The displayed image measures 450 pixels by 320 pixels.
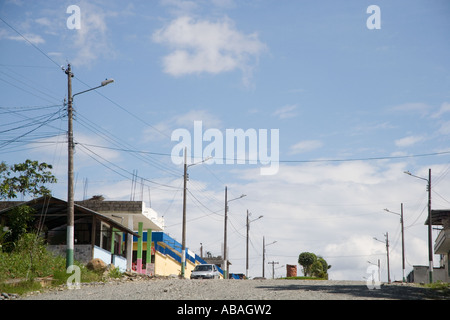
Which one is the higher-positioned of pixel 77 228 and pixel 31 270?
pixel 77 228

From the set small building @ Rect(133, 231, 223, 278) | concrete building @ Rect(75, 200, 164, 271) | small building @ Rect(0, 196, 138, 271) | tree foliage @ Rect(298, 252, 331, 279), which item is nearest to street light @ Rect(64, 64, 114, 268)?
small building @ Rect(0, 196, 138, 271)

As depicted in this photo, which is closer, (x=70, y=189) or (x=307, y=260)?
(x=70, y=189)

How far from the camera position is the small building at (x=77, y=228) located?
119 ft

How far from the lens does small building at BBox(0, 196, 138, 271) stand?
36.2 meters

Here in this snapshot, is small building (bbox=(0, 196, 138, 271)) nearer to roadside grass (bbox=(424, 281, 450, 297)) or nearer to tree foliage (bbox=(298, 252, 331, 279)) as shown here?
roadside grass (bbox=(424, 281, 450, 297))

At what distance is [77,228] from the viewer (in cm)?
4281

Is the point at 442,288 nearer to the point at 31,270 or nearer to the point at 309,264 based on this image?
the point at 31,270

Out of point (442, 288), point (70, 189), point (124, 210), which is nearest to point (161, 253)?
point (124, 210)

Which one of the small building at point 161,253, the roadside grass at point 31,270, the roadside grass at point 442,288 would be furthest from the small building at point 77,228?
the roadside grass at point 442,288

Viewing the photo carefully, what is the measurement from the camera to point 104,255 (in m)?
40.7

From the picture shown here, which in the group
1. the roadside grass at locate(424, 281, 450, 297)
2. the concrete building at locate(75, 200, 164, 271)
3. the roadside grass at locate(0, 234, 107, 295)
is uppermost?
the concrete building at locate(75, 200, 164, 271)
